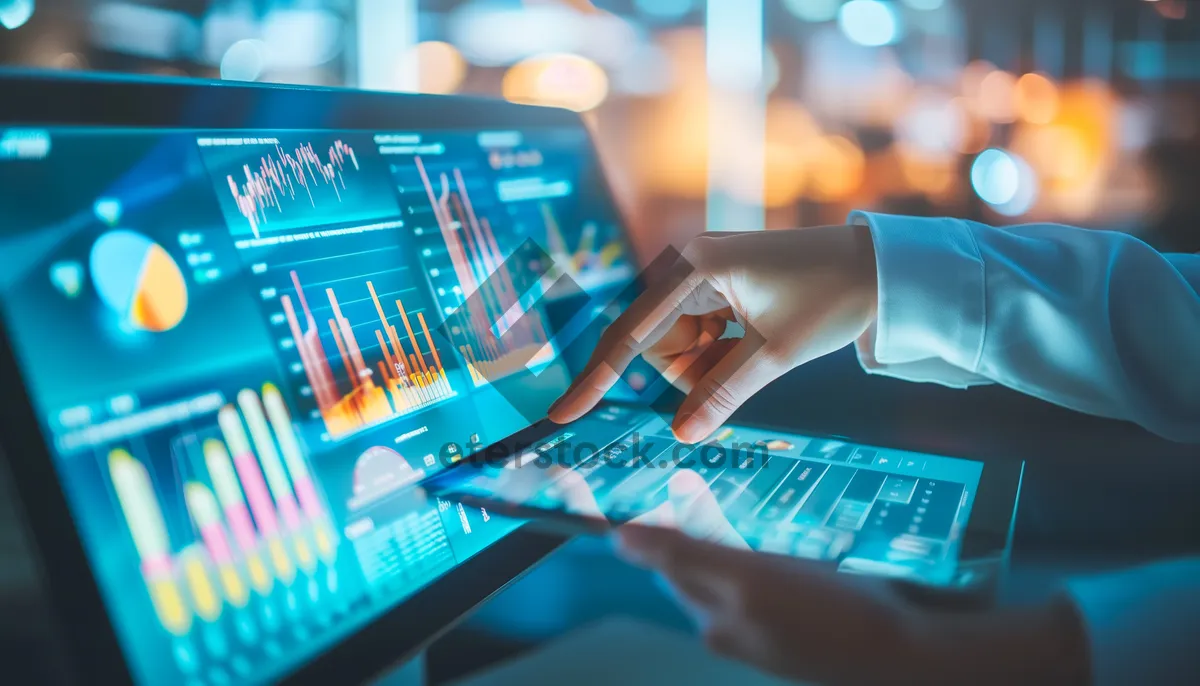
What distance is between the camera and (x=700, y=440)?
69cm

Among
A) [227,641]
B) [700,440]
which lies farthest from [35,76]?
[700,440]

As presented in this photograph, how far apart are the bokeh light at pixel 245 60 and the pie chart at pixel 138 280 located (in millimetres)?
762

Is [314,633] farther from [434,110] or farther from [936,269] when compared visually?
[936,269]

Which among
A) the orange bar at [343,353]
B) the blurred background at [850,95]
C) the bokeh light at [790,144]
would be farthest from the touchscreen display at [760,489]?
the bokeh light at [790,144]

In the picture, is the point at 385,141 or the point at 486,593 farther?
the point at 385,141

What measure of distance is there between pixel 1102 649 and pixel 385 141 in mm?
651

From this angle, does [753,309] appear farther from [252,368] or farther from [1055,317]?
[252,368]

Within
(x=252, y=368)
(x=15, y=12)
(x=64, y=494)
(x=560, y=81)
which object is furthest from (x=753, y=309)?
(x=560, y=81)

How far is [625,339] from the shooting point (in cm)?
68

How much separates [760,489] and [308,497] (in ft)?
1.14

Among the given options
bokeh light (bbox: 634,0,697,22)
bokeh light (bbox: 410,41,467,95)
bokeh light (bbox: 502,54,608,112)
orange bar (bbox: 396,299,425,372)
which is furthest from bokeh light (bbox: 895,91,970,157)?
orange bar (bbox: 396,299,425,372)

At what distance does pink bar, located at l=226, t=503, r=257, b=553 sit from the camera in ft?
1.42

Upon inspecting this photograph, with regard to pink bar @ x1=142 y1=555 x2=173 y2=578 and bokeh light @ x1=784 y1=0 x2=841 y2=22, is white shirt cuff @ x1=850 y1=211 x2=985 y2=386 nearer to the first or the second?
pink bar @ x1=142 y1=555 x2=173 y2=578

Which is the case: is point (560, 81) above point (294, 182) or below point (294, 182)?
above
